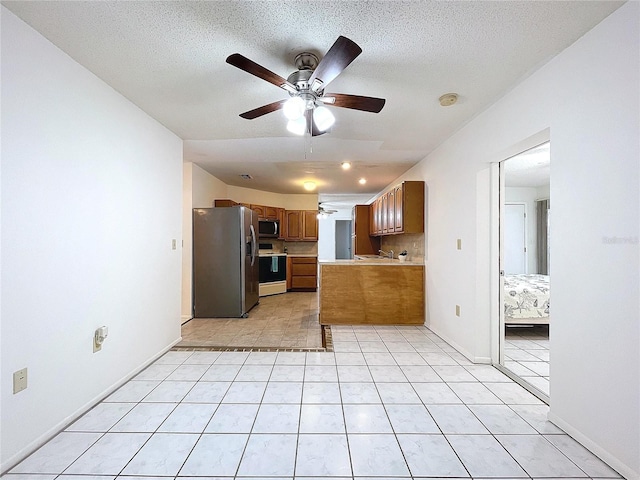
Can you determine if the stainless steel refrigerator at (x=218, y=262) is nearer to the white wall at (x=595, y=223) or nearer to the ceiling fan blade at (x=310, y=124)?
the ceiling fan blade at (x=310, y=124)

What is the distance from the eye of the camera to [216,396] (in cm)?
220

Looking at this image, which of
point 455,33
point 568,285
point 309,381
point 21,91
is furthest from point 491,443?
point 21,91

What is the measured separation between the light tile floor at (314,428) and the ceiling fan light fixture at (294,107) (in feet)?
6.55

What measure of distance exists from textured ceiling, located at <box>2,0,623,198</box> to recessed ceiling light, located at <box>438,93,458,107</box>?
5 cm

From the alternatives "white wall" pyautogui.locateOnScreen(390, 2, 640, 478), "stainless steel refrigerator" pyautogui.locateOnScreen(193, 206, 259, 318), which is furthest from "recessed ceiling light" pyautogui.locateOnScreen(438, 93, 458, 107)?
"stainless steel refrigerator" pyautogui.locateOnScreen(193, 206, 259, 318)

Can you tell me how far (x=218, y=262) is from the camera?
445cm

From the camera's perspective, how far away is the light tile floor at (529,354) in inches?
99.7

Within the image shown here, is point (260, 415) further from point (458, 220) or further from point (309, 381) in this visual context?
point (458, 220)

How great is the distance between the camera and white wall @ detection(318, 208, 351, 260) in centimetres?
1068

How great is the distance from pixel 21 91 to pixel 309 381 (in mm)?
2602

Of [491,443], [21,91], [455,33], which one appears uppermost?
[455,33]

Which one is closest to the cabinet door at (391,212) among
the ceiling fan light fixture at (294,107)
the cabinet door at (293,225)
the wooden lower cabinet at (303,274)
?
the wooden lower cabinet at (303,274)

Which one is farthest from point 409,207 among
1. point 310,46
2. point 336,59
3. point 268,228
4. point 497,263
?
point 268,228

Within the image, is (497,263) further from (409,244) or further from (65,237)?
(65,237)
